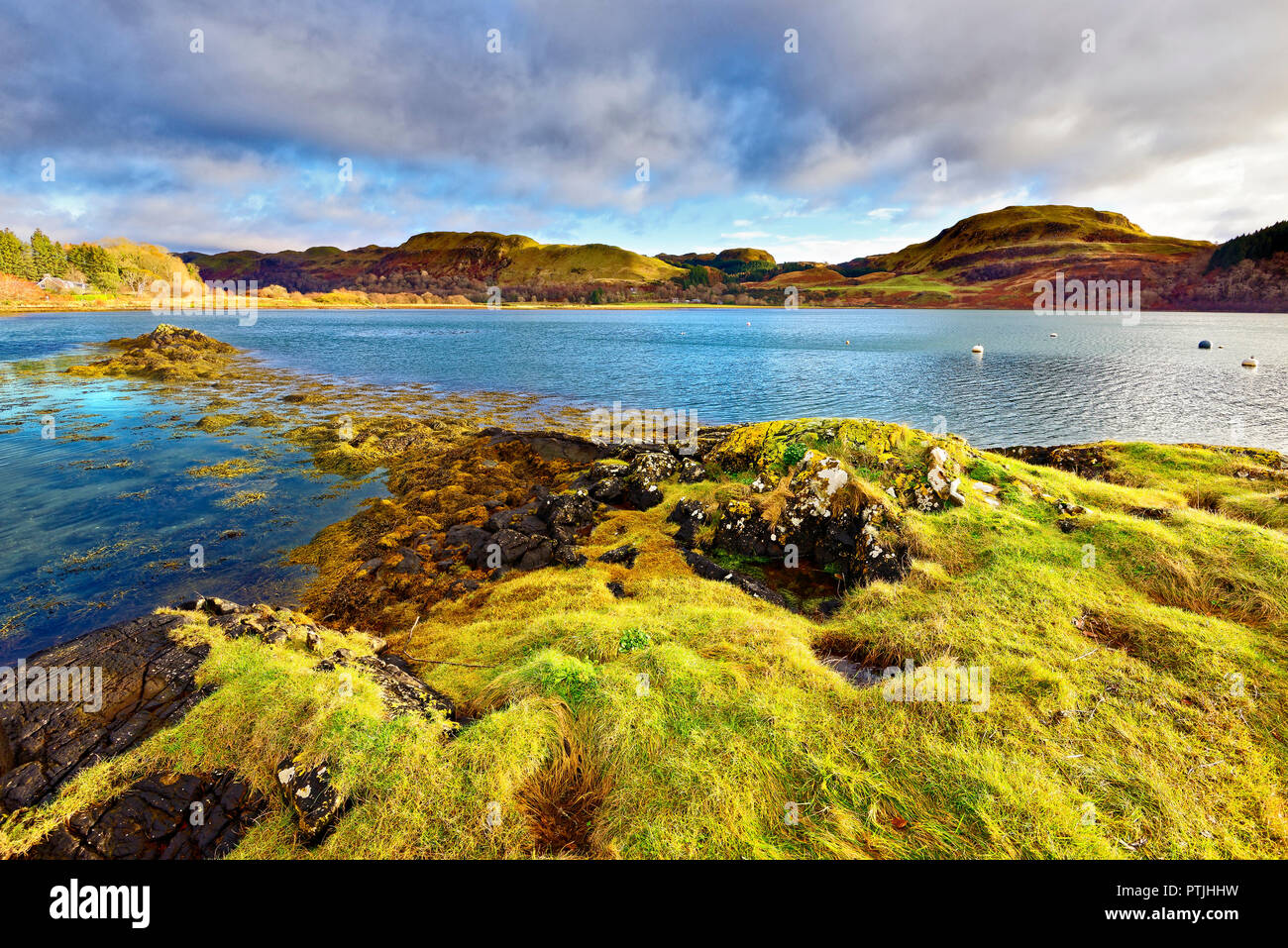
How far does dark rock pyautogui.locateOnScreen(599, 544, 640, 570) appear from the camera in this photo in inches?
472

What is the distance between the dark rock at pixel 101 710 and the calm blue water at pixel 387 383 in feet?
16.6

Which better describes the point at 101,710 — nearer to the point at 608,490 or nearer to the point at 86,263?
the point at 608,490

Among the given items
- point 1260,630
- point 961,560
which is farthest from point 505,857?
point 1260,630

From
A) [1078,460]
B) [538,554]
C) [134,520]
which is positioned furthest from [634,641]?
[1078,460]

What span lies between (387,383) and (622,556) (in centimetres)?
3925

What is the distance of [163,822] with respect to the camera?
465 cm

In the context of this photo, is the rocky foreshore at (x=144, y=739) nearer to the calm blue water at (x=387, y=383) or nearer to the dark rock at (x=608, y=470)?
the calm blue water at (x=387, y=383)

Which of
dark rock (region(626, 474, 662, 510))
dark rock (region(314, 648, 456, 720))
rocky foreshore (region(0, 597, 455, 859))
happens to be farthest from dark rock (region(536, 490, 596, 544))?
dark rock (region(314, 648, 456, 720))

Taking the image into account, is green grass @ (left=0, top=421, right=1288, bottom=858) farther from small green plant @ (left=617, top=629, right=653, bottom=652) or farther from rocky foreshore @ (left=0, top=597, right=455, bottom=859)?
rocky foreshore @ (left=0, top=597, right=455, bottom=859)

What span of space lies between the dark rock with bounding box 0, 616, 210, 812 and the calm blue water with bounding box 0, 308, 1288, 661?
5.07m

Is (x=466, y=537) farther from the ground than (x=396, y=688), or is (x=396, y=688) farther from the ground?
(x=466, y=537)
